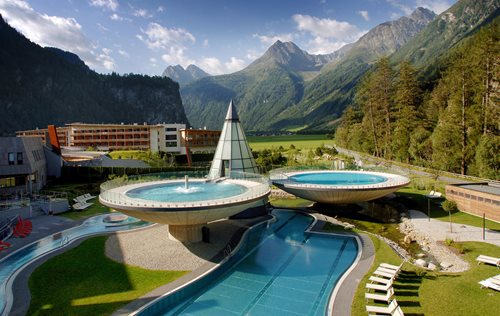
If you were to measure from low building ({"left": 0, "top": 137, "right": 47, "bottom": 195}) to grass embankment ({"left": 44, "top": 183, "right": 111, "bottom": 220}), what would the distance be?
7.00ft

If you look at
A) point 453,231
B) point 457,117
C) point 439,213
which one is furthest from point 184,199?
point 457,117

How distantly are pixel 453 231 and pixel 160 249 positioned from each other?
17282mm

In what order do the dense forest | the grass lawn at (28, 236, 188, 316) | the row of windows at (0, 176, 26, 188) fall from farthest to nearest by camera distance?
the dense forest
the row of windows at (0, 176, 26, 188)
the grass lawn at (28, 236, 188, 316)

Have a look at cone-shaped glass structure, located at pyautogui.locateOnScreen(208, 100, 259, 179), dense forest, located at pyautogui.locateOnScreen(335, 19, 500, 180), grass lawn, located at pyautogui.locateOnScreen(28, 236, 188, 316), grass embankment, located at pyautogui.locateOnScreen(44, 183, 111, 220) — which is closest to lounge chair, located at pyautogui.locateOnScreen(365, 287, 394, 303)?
grass lawn, located at pyautogui.locateOnScreen(28, 236, 188, 316)

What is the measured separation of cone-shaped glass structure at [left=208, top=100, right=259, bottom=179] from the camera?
973 inches

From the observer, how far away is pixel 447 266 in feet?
50.0

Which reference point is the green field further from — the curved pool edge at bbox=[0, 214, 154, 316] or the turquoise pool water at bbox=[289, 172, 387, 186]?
the curved pool edge at bbox=[0, 214, 154, 316]

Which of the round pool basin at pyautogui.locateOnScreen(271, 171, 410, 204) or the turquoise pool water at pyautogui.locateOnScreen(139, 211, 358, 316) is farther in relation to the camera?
the round pool basin at pyautogui.locateOnScreen(271, 171, 410, 204)

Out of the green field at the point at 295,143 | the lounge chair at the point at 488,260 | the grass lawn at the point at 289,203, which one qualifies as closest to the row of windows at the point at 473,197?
the lounge chair at the point at 488,260

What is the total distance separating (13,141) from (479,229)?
3953 cm

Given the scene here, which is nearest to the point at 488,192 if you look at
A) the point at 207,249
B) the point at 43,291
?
the point at 207,249

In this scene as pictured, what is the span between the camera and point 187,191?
2031cm

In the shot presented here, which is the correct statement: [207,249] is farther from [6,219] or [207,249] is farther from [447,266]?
[6,219]

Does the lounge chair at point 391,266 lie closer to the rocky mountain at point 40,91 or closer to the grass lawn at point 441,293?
the grass lawn at point 441,293
